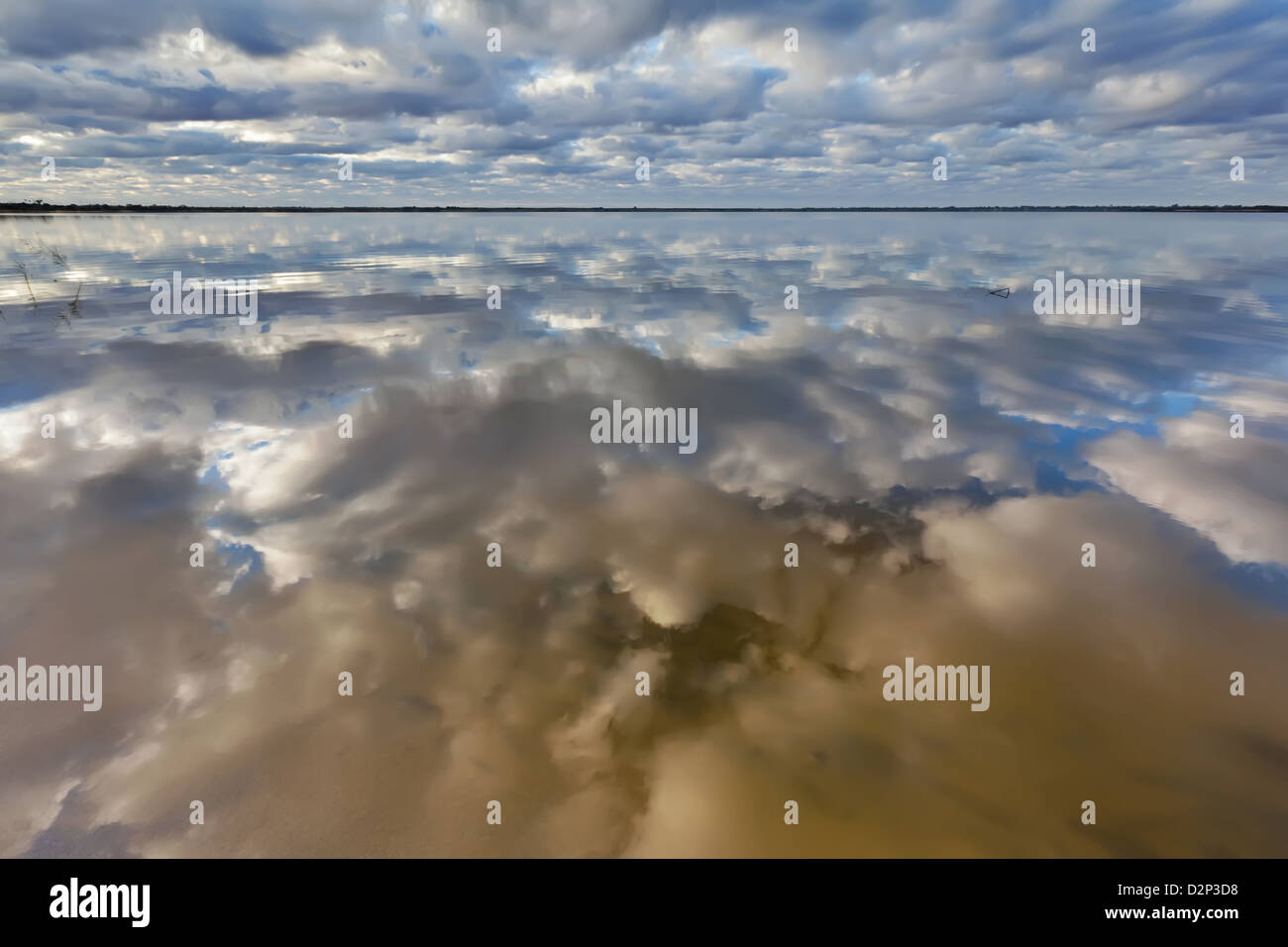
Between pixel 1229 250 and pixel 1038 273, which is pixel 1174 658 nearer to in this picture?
pixel 1038 273

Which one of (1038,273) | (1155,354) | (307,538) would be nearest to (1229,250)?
→ (1038,273)

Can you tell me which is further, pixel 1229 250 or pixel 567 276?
pixel 1229 250

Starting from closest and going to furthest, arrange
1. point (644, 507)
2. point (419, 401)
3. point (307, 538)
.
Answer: point (307, 538) < point (644, 507) < point (419, 401)

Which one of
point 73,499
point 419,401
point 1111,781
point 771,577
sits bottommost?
point 1111,781

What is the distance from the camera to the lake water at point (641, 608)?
4566 millimetres

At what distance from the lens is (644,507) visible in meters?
9.19

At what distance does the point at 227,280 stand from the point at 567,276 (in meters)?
20.5

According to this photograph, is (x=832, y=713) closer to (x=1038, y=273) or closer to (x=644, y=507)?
(x=644, y=507)

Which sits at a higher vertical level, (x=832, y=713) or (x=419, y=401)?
(x=419, y=401)

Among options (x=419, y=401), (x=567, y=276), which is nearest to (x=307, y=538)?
(x=419, y=401)

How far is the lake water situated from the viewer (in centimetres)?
457

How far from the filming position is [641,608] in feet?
22.3

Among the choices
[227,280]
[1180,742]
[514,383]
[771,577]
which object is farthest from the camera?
[227,280]

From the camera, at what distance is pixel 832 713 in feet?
17.7
